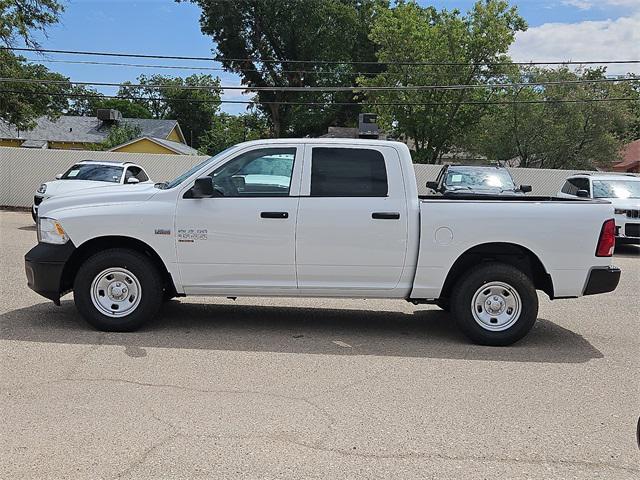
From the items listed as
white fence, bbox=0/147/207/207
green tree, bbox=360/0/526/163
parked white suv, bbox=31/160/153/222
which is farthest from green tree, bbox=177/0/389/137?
parked white suv, bbox=31/160/153/222

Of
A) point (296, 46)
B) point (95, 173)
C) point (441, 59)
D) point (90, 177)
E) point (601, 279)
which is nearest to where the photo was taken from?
point (601, 279)

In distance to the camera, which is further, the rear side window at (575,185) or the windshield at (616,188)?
the rear side window at (575,185)

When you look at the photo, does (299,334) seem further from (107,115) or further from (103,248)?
(107,115)

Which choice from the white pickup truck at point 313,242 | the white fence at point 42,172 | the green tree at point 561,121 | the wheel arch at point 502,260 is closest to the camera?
the white pickup truck at point 313,242

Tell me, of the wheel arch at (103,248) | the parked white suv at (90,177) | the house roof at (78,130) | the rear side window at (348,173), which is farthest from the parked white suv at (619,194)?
the house roof at (78,130)

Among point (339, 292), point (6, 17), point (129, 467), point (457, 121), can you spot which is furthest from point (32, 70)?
point (129, 467)

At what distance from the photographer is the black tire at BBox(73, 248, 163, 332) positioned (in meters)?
6.12

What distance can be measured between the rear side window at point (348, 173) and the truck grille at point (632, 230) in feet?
34.0

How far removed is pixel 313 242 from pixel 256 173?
0.93m

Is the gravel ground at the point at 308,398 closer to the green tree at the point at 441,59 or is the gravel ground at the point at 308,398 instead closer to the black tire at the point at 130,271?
the black tire at the point at 130,271

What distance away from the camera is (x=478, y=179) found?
14.7 metres

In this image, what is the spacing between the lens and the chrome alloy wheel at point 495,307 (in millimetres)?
6176

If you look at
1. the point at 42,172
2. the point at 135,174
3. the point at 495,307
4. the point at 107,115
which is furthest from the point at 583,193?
the point at 107,115

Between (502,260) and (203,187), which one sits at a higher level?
(203,187)
